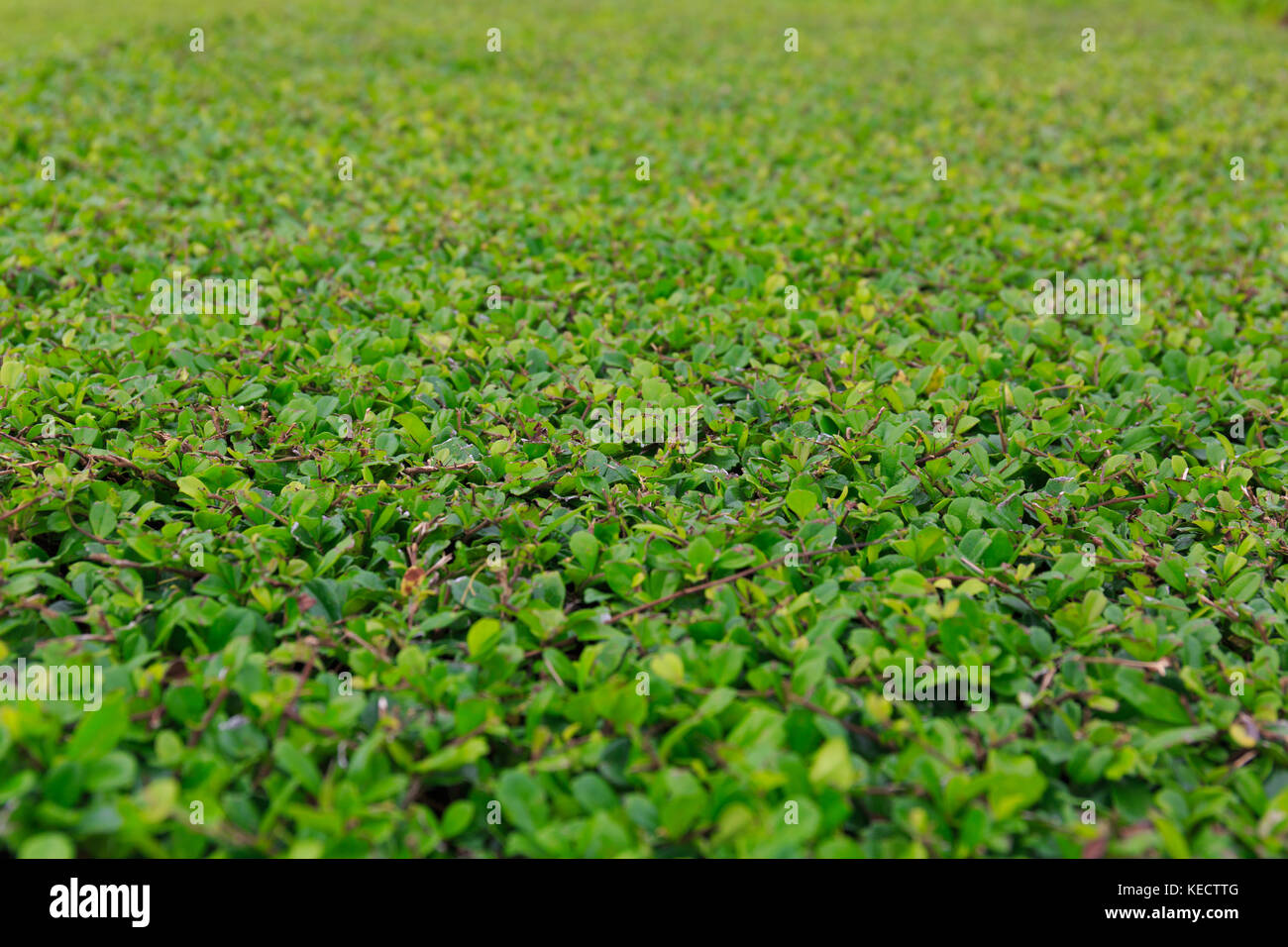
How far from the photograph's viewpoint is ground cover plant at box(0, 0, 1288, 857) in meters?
1.51

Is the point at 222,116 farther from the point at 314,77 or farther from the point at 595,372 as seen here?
the point at 595,372

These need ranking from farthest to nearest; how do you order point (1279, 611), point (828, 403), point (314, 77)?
point (314, 77)
point (828, 403)
point (1279, 611)

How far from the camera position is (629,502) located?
7.30 ft

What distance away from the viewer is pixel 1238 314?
3.58m

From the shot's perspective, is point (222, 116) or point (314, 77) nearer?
point (222, 116)

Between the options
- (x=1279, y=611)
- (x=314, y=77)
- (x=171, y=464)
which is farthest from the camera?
(x=314, y=77)

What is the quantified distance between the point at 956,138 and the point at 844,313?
2960mm

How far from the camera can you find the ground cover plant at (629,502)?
1.51 meters

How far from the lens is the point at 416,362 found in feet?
9.34

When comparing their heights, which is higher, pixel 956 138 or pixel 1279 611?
pixel 956 138

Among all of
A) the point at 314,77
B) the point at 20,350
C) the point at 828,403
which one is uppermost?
the point at 314,77

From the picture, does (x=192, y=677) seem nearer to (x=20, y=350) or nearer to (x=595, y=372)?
(x=595, y=372)

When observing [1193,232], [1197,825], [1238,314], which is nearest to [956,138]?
[1193,232]

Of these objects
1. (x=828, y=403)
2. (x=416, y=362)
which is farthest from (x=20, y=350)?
(x=828, y=403)
